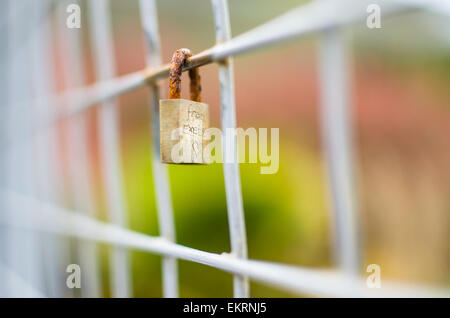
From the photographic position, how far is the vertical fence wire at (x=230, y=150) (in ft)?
1.17

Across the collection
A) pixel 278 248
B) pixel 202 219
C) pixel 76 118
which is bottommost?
pixel 278 248

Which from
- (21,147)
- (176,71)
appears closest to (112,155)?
(176,71)

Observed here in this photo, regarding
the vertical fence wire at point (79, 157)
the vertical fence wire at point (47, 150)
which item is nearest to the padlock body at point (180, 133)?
the vertical fence wire at point (79, 157)

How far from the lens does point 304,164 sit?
6.40 ft

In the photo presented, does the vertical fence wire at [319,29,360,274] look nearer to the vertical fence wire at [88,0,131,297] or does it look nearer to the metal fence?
the metal fence

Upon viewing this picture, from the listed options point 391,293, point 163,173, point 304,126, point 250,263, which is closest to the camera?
point 391,293

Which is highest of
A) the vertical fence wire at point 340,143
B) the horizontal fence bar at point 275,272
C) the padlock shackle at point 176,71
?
the padlock shackle at point 176,71

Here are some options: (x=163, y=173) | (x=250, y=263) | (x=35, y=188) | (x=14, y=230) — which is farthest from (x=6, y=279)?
(x=250, y=263)

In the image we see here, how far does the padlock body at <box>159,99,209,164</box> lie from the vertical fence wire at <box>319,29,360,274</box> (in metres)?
0.11

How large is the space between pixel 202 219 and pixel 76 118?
83cm

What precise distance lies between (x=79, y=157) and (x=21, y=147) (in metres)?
0.45

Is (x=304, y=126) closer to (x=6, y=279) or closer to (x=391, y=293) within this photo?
(x=6, y=279)

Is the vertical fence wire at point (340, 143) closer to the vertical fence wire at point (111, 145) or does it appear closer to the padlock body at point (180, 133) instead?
the padlock body at point (180, 133)

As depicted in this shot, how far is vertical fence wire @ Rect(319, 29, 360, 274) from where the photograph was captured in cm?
24
